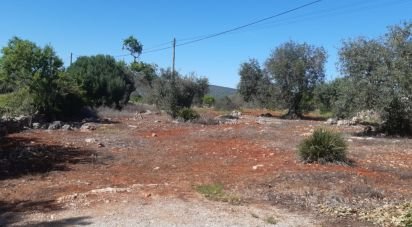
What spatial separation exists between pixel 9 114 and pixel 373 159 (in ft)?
52.4

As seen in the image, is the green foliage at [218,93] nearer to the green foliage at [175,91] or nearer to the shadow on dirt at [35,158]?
the green foliage at [175,91]

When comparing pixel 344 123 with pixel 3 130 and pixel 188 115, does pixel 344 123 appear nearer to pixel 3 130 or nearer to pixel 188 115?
pixel 188 115

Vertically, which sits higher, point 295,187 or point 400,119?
point 400,119

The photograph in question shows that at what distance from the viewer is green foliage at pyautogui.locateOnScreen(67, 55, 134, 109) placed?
101ft

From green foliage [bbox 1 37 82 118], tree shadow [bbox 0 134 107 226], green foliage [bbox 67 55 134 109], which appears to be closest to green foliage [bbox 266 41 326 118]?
green foliage [bbox 67 55 134 109]

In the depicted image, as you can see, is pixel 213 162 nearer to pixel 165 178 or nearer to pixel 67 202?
pixel 165 178

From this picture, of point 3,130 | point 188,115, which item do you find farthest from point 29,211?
point 188,115

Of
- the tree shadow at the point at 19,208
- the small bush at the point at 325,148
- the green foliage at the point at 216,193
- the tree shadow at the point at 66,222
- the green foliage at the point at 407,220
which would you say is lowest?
the tree shadow at the point at 19,208

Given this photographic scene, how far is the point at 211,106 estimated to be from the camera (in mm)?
49844

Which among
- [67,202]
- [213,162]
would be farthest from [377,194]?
[67,202]

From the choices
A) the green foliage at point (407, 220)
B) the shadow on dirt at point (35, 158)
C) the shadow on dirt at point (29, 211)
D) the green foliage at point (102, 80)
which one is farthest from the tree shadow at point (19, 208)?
the green foliage at point (102, 80)

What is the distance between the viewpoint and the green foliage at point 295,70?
107 feet

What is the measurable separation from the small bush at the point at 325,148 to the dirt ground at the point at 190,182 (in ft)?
1.46

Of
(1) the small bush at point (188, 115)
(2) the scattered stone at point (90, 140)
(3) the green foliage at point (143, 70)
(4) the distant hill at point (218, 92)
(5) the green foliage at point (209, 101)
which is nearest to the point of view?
(2) the scattered stone at point (90, 140)
